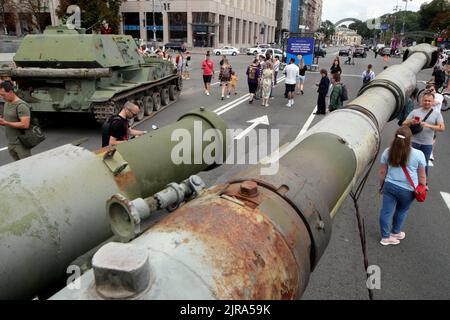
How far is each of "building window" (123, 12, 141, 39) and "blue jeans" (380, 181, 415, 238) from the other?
213 feet

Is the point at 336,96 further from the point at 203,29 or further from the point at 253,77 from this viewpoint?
the point at 203,29

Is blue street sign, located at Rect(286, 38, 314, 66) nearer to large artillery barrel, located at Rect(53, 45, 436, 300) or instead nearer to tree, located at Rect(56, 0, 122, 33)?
tree, located at Rect(56, 0, 122, 33)

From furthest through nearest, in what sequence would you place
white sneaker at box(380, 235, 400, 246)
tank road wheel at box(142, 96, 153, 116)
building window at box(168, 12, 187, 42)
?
building window at box(168, 12, 187, 42) → tank road wheel at box(142, 96, 153, 116) → white sneaker at box(380, 235, 400, 246)

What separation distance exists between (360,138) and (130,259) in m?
2.93

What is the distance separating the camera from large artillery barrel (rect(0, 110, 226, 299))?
2.38 m

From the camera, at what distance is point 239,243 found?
1.82 meters

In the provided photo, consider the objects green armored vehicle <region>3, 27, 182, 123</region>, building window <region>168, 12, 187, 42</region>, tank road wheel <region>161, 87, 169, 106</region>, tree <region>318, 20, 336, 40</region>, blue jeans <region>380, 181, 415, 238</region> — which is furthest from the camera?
tree <region>318, 20, 336, 40</region>

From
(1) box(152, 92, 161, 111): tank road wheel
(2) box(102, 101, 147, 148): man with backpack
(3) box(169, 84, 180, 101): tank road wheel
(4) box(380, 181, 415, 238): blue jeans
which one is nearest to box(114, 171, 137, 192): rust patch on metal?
(2) box(102, 101, 147, 148): man with backpack

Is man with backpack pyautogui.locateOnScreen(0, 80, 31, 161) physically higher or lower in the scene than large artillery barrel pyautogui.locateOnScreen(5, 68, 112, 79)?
lower

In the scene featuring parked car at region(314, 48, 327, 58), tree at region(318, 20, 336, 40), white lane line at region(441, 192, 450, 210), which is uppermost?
tree at region(318, 20, 336, 40)

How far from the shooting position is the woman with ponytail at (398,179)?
4516 mm

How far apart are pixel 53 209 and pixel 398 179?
3.89m

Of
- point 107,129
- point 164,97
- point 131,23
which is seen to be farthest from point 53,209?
point 131,23

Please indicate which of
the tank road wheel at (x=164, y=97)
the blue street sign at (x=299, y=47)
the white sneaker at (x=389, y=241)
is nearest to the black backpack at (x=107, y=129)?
the white sneaker at (x=389, y=241)
